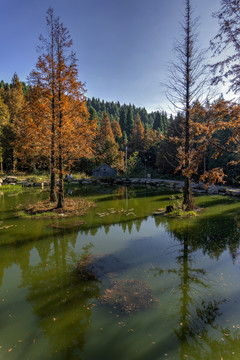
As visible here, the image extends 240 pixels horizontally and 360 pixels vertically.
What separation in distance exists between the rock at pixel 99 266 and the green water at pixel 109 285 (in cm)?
17

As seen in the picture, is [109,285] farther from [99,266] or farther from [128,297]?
[99,266]

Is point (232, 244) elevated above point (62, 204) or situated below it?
below

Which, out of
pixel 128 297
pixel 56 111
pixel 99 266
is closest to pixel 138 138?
pixel 56 111

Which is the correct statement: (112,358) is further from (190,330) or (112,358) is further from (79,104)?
(79,104)

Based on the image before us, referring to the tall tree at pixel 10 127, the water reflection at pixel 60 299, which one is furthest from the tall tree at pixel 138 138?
the water reflection at pixel 60 299

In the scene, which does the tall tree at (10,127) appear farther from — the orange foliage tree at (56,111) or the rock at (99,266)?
the rock at (99,266)

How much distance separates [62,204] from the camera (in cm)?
1150

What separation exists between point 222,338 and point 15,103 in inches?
1565

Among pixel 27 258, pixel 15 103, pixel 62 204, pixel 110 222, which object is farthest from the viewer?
pixel 15 103

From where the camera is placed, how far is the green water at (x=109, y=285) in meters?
3.21

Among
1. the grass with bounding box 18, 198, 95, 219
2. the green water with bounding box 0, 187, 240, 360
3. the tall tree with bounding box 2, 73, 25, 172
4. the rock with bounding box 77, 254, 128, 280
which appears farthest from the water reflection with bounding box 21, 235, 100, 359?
the tall tree with bounding box 2, 73, 25, 172

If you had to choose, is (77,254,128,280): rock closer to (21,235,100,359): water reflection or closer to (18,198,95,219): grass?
(21,235,100,359): water reflection

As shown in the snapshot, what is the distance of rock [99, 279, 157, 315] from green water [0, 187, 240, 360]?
0.13 metres

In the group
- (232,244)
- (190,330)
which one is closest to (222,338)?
(190,330)
